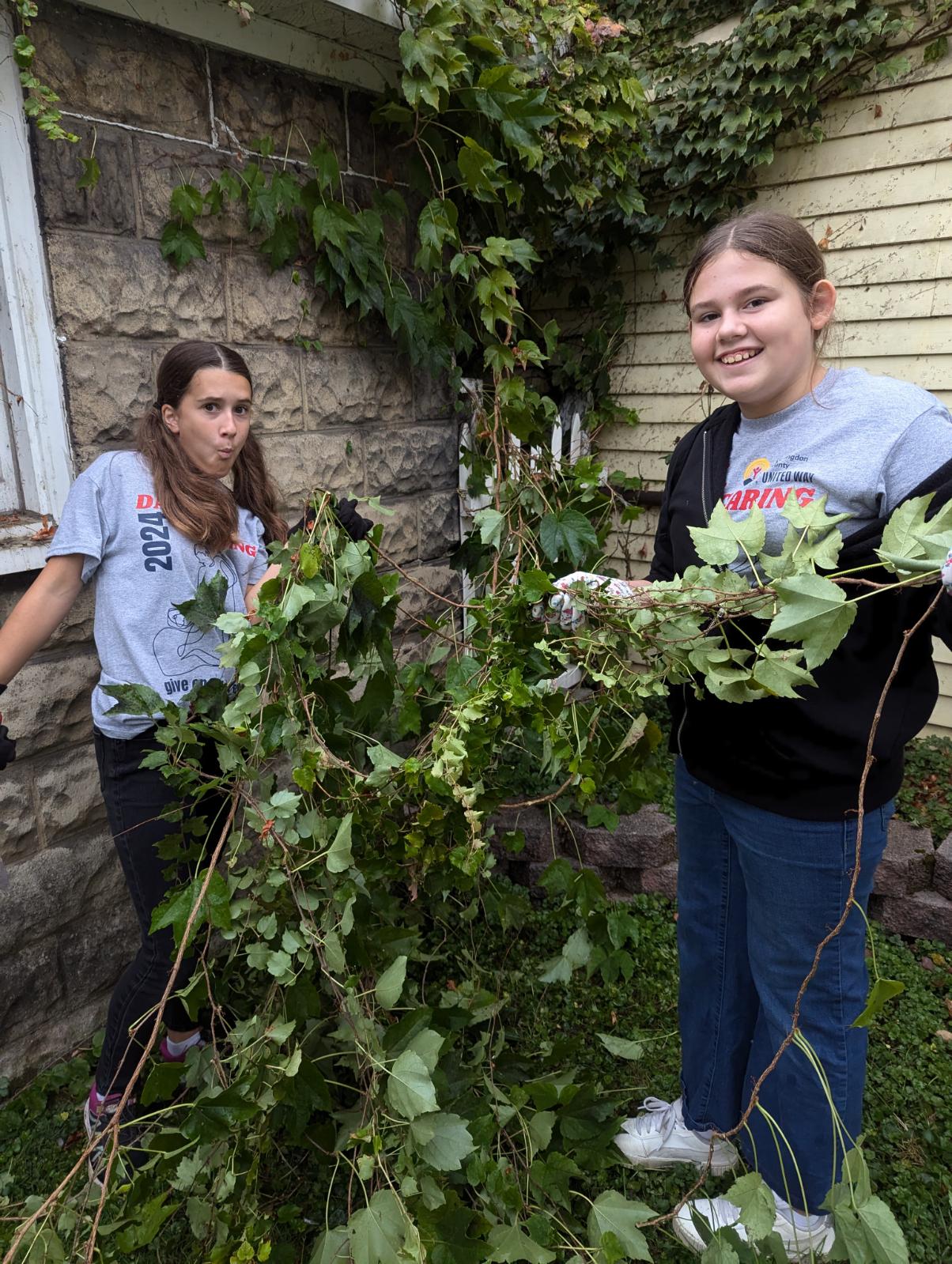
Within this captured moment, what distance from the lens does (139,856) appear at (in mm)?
2025

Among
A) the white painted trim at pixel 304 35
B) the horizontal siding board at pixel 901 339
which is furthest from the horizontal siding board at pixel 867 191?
the white painted trim at pixel 304 35

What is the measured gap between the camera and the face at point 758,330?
1.56 m

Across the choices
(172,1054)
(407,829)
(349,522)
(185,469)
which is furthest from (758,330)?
(172,1054)

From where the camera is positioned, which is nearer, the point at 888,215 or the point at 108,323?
the point at 108,323

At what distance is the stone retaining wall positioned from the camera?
3.06 meters

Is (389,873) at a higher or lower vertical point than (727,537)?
lower

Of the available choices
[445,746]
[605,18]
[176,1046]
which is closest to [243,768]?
[445,746]

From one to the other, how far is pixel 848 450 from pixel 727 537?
1.19 feet

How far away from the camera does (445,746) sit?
56.6 inches

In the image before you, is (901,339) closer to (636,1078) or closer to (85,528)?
(636,1078)

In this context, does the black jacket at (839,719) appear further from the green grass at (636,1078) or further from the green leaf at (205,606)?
the green leaf at (205,606)

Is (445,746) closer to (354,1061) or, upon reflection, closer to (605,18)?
(354,1061)

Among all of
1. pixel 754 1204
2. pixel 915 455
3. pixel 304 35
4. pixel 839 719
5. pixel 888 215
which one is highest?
pixel 304 35

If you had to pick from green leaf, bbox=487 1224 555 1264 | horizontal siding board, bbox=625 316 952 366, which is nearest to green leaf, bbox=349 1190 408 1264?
green leaf, bbox=487 1224 555 1264
